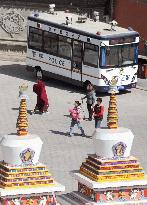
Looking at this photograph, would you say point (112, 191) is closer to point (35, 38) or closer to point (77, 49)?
point (77, 49)

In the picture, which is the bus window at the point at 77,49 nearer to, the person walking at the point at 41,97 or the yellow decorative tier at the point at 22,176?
the person walking at the point at 41,97

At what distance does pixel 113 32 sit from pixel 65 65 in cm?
250

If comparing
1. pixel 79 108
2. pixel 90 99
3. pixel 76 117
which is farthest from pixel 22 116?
pixel 90 99

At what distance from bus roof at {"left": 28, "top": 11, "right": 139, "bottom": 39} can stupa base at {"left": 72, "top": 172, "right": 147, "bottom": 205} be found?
21820 millimetres

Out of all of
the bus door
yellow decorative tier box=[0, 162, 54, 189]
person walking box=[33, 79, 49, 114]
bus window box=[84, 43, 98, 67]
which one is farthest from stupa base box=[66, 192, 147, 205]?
the bus door

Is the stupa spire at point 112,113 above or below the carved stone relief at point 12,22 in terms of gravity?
above

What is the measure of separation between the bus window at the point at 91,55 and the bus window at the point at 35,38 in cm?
314

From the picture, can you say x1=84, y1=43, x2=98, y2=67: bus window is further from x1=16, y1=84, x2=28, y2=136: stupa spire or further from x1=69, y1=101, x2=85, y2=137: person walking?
x1=16, y1=84, x2=28, y2=136: stupa spire

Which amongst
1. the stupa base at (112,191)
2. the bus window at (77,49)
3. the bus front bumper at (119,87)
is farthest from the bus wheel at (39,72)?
the stupa base at (112,191)

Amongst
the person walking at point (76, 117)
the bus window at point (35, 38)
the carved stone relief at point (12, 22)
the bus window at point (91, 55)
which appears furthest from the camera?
the carved stone relief at point (12, 22)

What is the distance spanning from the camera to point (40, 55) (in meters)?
49.8

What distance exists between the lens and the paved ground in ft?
119

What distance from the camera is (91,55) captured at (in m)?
47.1

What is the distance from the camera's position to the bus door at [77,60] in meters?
47.5
